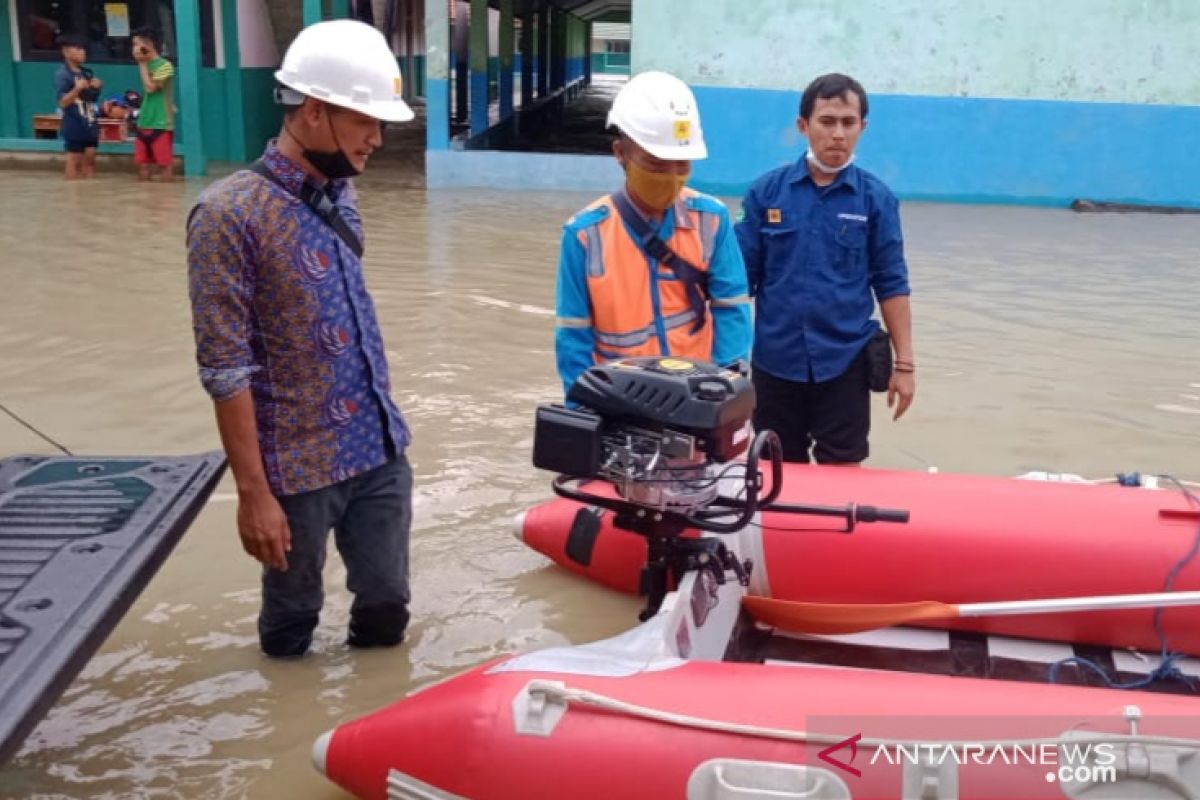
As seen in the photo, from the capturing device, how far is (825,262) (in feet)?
11.4

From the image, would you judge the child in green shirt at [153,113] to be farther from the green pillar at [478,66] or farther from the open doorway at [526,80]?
the green pillar at [478,66]

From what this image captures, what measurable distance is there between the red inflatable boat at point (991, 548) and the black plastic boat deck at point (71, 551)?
107cm

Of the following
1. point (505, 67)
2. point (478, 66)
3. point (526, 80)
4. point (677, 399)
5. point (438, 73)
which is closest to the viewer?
point (677, 399)

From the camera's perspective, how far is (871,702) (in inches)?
85.8

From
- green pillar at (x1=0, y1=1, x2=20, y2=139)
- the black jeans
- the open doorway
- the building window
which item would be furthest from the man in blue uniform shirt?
green pillar at (x1=0, y1=1, x2=20, y2=139)

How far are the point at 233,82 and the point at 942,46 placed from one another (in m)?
7.79

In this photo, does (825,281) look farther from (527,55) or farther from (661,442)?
(527,55)

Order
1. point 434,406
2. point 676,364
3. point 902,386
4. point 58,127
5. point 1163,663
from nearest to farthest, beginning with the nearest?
point 676,364 < point 1163,663 < point 902,386 < point 434,406 < point 58,127

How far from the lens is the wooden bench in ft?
42.0

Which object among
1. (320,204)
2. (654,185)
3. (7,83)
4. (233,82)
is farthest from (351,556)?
(7,83)

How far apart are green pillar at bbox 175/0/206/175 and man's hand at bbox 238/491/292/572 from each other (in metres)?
11.0

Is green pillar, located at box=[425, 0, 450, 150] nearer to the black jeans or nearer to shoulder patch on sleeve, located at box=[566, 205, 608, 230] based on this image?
shoulder patch on sleeve, located at box=[566, 205, 608, 230]

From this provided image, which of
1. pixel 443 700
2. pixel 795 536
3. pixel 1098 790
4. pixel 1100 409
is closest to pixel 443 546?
pixel 795 536

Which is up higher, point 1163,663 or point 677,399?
point 677,399
